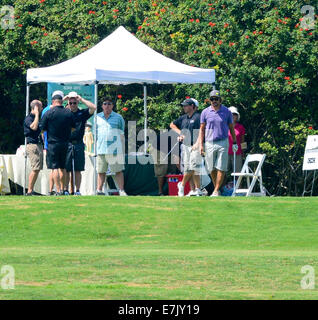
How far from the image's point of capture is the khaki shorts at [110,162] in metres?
19.3

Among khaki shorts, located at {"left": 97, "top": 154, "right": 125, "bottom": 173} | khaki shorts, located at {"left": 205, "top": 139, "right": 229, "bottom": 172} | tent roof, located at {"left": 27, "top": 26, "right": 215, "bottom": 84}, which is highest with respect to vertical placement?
tent roof, located at {"left": 27, "top": 26, "right": 215, "bottom": 84}

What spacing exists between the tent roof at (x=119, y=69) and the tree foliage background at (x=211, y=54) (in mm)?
2727

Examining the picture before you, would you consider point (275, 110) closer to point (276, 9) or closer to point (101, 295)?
point (276, 9)

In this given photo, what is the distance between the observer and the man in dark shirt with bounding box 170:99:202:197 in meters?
18.7

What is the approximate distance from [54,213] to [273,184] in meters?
9.37

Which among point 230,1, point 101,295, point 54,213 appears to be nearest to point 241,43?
point 230,1

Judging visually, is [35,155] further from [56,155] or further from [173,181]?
[173,181]

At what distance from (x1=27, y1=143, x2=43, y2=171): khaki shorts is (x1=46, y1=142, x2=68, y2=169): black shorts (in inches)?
31.2

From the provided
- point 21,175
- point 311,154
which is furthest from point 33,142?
point 311,154

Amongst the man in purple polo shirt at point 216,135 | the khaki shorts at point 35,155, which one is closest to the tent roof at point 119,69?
the khaki shorts at point 35,155

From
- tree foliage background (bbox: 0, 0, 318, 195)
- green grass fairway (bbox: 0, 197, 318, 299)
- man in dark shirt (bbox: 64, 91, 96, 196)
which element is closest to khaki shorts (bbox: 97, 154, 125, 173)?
man in dark shirt (bbox: 64, 91, 96, 196)

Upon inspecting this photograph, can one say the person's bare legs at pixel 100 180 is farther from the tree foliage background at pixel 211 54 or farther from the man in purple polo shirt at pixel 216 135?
the tree foliage background at pixel 211 54

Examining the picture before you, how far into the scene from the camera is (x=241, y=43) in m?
23.7

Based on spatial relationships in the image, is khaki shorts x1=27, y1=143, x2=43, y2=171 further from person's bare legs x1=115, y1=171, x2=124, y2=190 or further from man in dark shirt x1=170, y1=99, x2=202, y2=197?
man in dark shirt x1=170, y1=99, x2=202, y2=197
